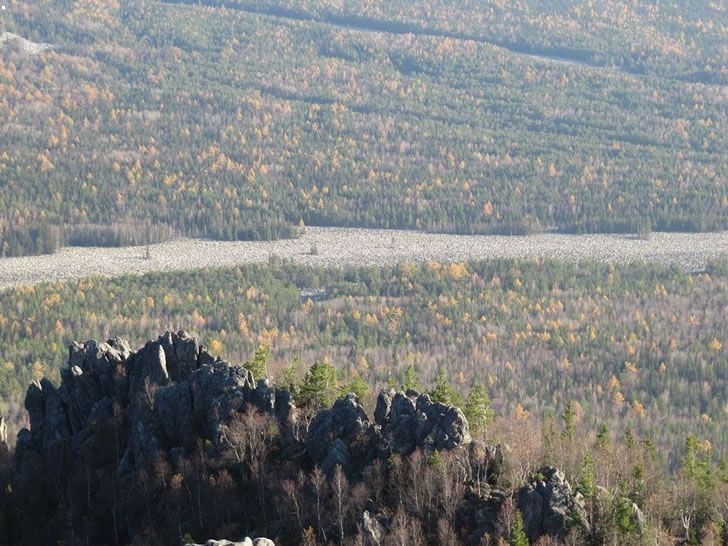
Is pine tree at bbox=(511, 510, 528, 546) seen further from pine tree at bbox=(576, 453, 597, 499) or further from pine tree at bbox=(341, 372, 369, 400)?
pine tree at bbox=(341, 372, 369, 400)

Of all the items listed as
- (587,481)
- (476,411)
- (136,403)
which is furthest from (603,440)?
(136,403)

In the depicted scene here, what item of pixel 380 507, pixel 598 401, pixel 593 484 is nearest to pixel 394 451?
pixel 380 507

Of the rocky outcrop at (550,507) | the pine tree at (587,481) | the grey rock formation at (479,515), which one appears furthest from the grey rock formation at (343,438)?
the pine tree at (587,481)

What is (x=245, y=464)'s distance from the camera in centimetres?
11525

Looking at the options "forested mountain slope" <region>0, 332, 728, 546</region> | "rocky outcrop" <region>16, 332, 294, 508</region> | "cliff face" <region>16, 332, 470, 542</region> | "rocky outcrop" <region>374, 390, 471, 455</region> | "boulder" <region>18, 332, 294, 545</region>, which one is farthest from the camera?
"rocky outcrop" <region>16, 332, 294, 508</region>

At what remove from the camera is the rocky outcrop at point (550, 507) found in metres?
104

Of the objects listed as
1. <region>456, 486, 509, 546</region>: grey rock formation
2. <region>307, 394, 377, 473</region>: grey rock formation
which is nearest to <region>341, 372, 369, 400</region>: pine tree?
<region>307, 394, 377, 473</region>: grey rock formation

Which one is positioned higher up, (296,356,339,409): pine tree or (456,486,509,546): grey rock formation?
(296,356,339,409): pine tree

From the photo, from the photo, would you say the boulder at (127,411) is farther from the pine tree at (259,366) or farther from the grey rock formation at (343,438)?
the grey rock formation at (343,438)

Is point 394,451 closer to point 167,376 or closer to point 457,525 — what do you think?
point 457,525

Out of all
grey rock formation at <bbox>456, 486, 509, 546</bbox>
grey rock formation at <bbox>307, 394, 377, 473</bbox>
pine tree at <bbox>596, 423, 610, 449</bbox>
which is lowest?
grey rock formation at <bbox>456, 486, 509, 546</bbox>

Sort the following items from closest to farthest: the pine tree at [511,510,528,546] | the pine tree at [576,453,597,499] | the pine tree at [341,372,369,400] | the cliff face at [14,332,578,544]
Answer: the pine tree at [511,510,528,546] → the pine tree at [576,453,597,499] → the cliff face at [14,332,578,544] → the pine tree at [341,372,369,400]

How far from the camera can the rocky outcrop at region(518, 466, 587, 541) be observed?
342 ft

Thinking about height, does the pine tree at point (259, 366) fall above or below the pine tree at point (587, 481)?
above
